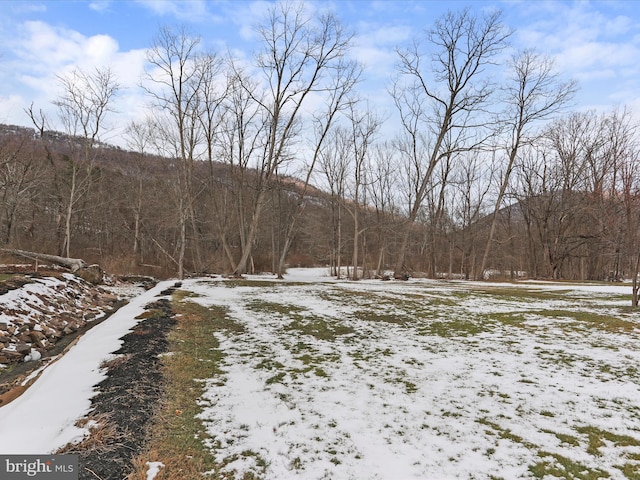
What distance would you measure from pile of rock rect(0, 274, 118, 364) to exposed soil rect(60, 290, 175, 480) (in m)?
2.41

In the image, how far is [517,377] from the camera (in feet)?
15.5

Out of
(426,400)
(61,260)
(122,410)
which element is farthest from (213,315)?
(61,260)

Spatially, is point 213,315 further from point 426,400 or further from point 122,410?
point 426,400

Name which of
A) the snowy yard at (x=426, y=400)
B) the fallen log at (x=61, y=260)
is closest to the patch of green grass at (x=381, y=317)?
the snowy yard at (x=426, y=400)

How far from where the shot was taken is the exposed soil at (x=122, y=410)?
2.67 meters

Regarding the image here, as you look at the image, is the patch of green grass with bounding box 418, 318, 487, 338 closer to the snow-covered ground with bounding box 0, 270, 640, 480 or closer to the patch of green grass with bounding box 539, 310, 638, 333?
the snow-covered ground with bounding box 0, 270, 640, 480

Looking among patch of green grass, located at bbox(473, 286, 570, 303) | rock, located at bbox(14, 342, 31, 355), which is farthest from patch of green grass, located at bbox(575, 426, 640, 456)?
patch of green grass, located at bbox(473, 286, 570, 303)

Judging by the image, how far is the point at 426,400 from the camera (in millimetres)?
3986

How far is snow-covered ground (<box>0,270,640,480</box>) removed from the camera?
2.86m

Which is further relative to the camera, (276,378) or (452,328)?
(452,328)

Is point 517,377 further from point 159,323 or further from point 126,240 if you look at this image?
point 126,240

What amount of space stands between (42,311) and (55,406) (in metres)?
6.66

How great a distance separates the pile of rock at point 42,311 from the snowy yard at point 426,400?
12.9ft

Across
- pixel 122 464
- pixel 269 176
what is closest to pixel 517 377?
pixel 122 464
